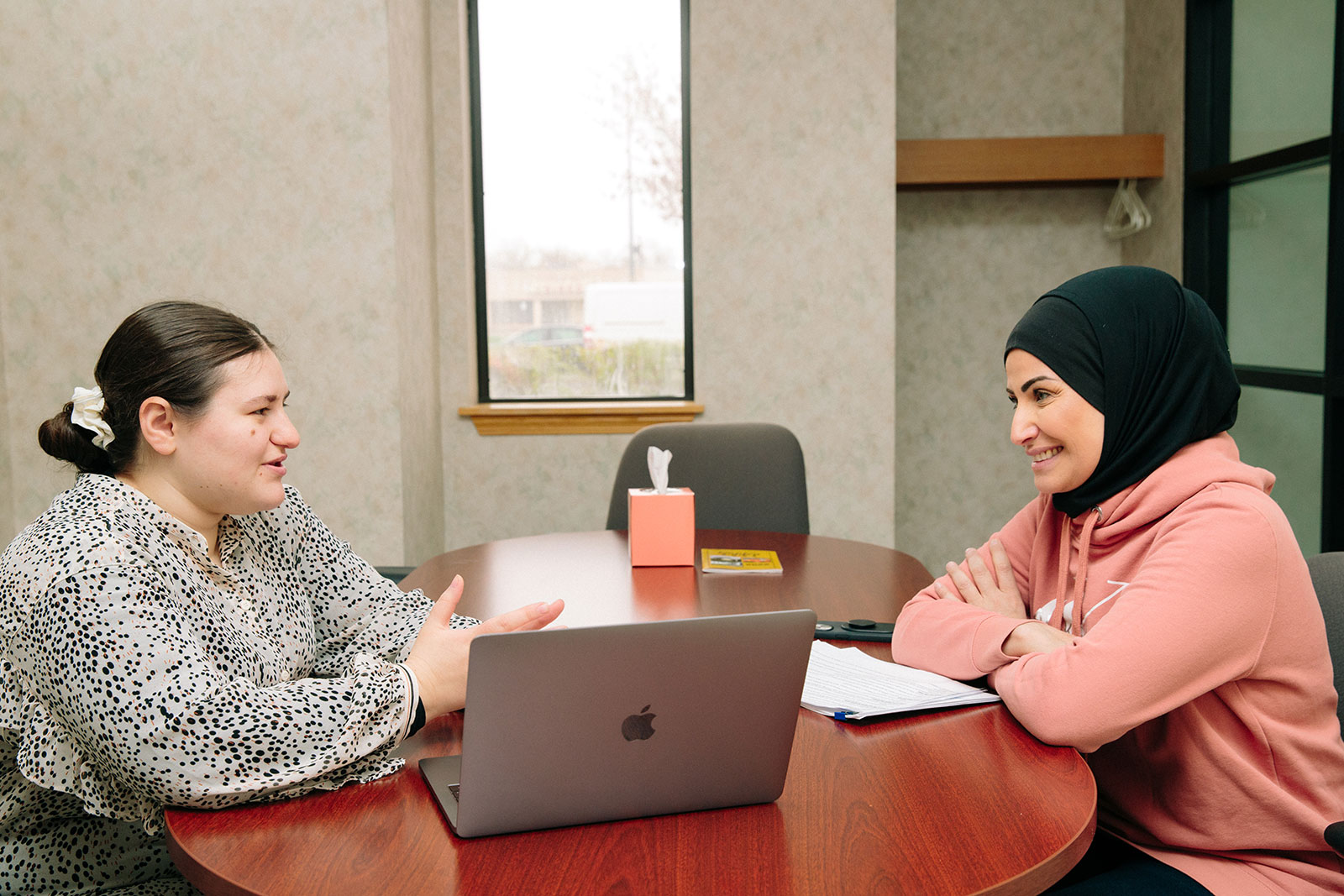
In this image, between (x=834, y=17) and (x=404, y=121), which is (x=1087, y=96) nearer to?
(x=834, y=17)

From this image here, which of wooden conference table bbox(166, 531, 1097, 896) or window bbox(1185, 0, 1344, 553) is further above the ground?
window bbox(1185, 0, 1344, 553)

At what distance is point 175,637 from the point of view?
1.06m

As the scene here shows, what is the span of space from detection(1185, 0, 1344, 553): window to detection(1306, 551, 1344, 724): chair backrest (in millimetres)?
1931

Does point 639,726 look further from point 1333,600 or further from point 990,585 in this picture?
point 1333,600

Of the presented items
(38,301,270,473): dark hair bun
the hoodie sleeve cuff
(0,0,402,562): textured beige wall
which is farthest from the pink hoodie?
(0,0,402,562): textured beige wall

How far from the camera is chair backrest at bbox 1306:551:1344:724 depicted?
139cm

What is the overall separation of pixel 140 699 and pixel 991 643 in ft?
3.22

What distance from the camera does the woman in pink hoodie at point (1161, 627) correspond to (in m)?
1.16

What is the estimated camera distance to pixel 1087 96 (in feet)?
14.2

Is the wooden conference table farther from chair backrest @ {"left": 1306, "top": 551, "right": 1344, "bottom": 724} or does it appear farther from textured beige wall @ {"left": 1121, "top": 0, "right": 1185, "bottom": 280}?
textured beige wall @ {"left": 1121, "top": 0, "right": 1185, "bottom": 280}

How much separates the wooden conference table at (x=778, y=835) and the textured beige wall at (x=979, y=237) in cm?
329

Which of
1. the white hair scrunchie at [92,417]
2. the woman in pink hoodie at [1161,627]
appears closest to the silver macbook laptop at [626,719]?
the woman in pink hoodie at [1161,627]

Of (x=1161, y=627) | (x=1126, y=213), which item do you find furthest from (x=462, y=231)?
(x=1161, y=627)

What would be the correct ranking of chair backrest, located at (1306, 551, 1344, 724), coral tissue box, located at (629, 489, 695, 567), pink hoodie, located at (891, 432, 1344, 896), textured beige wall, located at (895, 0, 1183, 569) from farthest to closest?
textured beige wall, located at (895, 0, 1183, 569) → coral tissue box, located at (629, 489, 695, 567) → chair backrest, located at (1306, 551, 1344, 724) → pink hoodie, located at (891, 432, 1344, 896)
